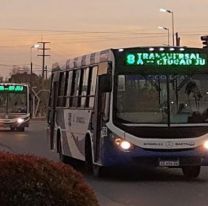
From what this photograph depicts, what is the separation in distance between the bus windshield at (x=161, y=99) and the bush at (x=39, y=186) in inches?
312

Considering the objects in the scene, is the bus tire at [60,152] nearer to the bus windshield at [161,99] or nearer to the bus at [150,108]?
the bus at [150,108]

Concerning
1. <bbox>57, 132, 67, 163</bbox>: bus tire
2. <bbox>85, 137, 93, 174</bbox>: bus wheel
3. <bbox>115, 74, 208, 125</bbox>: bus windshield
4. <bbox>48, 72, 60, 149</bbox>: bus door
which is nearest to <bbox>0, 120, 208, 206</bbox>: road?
<bbox>85, 137, 93, 174</bbox>: bus wheel

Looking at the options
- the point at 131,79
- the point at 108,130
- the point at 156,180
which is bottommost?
the point at 156,180

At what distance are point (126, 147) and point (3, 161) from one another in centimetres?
788

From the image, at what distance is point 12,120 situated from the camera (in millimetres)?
46562

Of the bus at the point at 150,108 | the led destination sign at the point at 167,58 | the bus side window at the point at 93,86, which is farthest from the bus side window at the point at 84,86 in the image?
the led destination sign at the point at 167,58

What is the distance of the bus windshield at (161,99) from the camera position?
1623cm

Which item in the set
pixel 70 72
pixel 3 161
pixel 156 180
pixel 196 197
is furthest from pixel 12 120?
pixel 3 161

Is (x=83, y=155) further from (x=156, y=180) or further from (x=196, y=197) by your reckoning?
(x=196, y=197)

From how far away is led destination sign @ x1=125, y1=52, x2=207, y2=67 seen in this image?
54.5 ft

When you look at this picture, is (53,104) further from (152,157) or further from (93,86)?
(152,157)

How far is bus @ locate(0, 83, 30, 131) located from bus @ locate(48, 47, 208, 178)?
2951 centimetres

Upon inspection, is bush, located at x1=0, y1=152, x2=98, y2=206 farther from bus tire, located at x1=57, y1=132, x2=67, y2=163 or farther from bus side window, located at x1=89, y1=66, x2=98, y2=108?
bus tire, located at x1=57, y1=132, x2=67, y2=163

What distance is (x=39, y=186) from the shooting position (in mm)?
7992
